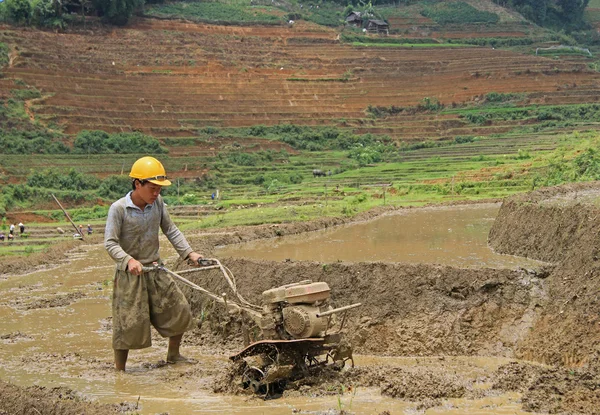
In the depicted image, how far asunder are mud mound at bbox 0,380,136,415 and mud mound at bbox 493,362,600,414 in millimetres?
3799

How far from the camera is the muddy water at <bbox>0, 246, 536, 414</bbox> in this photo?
8.80 m

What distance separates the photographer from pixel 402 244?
1830 centimetres

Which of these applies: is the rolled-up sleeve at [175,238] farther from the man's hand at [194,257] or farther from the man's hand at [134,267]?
the man's hand at [134,267]

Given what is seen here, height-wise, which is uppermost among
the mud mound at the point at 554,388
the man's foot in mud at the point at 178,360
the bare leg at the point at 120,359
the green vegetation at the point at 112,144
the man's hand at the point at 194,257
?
the man's hand at the point at 194,257

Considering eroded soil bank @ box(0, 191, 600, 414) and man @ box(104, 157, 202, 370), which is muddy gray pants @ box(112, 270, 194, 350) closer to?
man @ box(104, 157, 202, 370)

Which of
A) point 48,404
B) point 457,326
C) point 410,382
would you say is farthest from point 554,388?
point 48,404

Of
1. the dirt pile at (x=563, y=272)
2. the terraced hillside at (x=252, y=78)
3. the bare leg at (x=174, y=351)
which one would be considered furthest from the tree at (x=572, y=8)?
the bare leg at (x=174, y=351)

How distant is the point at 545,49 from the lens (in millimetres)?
81938

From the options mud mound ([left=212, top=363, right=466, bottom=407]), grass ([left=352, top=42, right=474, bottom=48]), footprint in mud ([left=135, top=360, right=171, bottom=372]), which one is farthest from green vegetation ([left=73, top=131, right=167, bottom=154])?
mud mound ([left=212, top=363, right=466, bottom=407])

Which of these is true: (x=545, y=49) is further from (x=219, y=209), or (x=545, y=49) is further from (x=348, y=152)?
(x=219, y=209)

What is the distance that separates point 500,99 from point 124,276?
60.2 metres

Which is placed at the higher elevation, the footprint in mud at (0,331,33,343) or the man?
the man

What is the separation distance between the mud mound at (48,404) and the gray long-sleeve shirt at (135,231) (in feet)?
5.06

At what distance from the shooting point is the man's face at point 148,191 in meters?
10.1
